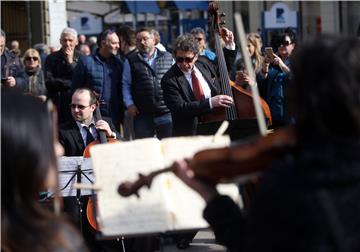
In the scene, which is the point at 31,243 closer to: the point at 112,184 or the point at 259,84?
the point at 112,184

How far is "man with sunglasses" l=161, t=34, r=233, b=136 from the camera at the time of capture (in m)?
6.25

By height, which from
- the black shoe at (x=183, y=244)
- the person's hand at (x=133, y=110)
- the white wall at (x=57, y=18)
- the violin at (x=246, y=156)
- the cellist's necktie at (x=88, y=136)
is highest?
the white wall at (x=57, y=18)

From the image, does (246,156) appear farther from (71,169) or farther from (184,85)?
(184,85)

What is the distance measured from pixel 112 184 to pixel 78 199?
9.46 ft

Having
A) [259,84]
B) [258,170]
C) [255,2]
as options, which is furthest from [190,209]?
[255,2]

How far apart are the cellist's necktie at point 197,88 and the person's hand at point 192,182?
392 cm

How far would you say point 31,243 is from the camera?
2.01m

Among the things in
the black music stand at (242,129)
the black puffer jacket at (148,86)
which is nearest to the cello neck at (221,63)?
the black music stand at (242,129)

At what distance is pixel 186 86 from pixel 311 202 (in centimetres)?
446

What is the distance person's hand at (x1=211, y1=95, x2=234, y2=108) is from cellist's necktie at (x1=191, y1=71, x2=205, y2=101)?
0.44 meters

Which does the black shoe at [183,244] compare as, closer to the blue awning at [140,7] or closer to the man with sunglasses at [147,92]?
the man with sunglasses at [147,92]

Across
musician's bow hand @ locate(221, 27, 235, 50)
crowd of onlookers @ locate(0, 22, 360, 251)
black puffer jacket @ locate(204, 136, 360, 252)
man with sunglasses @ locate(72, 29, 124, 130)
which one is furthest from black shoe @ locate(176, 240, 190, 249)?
black puffer jacket @ locate(204, 136, 360, 252)

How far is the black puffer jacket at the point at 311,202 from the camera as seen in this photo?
192cm

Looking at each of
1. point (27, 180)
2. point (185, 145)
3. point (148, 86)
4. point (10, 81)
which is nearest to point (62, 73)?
point (10, 81)
